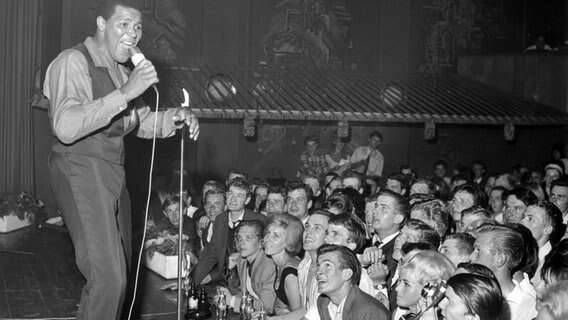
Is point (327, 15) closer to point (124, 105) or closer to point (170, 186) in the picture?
point (170, 186)

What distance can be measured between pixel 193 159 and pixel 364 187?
188 inches

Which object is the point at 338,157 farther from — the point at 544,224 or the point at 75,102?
the point at 75,102

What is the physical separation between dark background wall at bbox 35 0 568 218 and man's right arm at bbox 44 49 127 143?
907cm

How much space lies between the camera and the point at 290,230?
604cm

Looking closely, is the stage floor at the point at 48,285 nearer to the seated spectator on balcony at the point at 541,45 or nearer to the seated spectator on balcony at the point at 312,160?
the seated spectator on balcony at the point at 312,160

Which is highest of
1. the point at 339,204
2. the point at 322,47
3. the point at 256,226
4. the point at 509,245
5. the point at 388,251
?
the point at 322,47

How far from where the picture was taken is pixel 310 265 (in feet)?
18.6

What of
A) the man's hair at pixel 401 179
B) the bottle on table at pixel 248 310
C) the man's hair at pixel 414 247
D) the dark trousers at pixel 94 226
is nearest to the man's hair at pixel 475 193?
the man's hair at pixel 401 179

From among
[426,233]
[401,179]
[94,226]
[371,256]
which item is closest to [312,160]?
[401,179]

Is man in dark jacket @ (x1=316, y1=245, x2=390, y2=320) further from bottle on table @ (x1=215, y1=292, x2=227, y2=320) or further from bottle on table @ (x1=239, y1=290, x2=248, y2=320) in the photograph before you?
bottle on table @ (x1=215, y1=292, x2=227, y2=320)

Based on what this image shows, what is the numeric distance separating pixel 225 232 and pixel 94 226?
3.64 meters

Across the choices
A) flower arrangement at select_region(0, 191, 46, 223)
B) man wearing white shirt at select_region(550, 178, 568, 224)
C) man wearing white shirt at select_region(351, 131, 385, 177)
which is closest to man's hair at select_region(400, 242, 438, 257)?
man wearing white shirt at select_region(550, 178, 568, 224)

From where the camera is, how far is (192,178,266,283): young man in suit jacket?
23.5 ft

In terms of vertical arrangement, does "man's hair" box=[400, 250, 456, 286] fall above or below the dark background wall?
below
